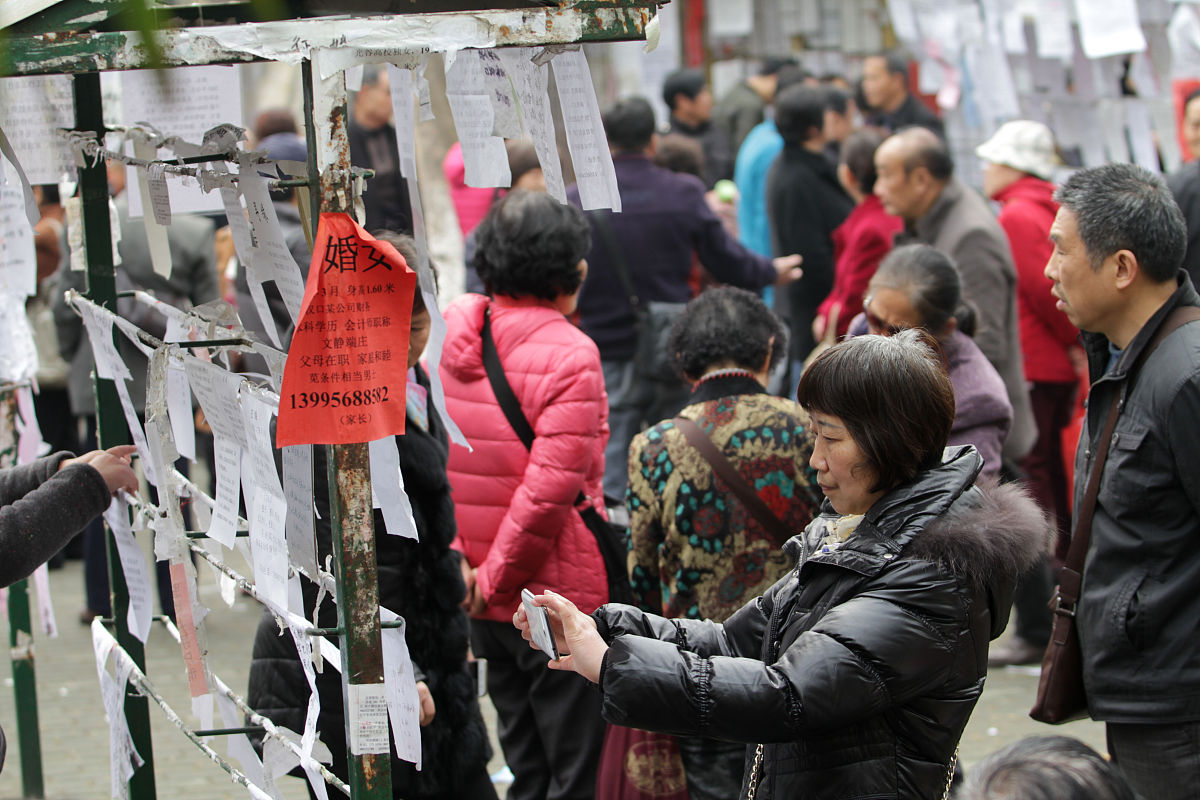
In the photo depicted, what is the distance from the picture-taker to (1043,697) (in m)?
3.30

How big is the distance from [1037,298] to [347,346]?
16.2 feet

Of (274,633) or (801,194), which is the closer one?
(274,633)

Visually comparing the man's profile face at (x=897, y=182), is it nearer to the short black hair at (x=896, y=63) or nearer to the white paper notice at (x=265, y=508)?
the short black hair at (x=896, y=63)

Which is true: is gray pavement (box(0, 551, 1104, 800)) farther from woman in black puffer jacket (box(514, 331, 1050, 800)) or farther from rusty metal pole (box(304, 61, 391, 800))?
woman in black puffer jacket (box(514, 331, 1050, 800))

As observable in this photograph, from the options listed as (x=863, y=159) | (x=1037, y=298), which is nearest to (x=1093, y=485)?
(x=1037, y=298)

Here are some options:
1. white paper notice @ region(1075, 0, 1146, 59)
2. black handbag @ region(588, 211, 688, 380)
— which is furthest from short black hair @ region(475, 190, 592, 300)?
white paper notice @ region(1075, 0, 1146, 59)

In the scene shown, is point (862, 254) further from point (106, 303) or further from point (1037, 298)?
point (106, 303)

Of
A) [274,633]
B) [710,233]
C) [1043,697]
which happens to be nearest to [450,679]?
[274,633]

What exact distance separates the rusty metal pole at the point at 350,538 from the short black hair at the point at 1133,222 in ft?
6.28

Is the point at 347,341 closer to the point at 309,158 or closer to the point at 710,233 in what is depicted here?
the point at 309,158

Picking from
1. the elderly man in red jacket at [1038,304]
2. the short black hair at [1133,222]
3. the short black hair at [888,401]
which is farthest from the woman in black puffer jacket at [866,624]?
the elderly man in red jacket at [1038,304]

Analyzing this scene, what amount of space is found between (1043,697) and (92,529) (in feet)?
16.0

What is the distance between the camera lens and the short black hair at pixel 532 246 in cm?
392

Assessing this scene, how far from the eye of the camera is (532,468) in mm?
3799
